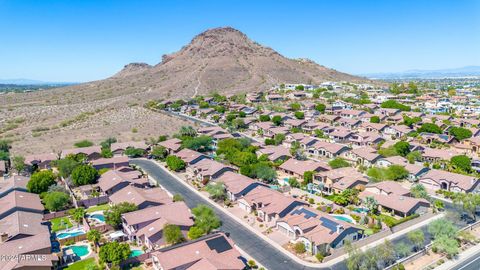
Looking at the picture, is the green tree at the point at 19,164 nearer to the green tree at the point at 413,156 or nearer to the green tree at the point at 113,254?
the green tree at the point at 113,254

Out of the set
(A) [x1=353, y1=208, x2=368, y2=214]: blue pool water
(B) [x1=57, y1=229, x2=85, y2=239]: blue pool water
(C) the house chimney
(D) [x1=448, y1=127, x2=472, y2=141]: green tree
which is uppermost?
(D) [x1=448, y1=127, x2=472, y2=141]: green tree

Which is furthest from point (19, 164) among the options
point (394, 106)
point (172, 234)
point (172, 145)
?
point (394, 106)

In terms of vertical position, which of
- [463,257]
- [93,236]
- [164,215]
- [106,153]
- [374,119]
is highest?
[374,119]

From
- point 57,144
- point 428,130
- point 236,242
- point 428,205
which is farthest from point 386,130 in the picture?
point 57,144

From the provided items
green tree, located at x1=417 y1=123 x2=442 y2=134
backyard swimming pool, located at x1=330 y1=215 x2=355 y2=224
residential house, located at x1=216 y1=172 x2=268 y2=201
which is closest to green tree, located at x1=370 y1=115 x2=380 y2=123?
green tree, located at x1=417 y1=123 x2=442 y2=134

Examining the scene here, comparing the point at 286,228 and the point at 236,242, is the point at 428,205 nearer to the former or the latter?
the point at 286,228

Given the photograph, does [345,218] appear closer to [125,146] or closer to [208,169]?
[208,169]

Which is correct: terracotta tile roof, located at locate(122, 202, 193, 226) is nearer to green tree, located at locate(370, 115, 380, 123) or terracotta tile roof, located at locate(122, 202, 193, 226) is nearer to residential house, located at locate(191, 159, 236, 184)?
residential house, located at locate(191, 159, 236, 184)
